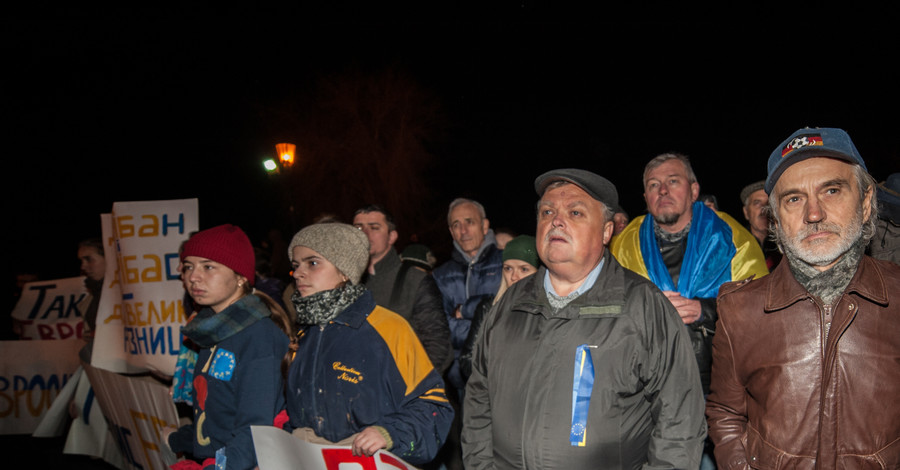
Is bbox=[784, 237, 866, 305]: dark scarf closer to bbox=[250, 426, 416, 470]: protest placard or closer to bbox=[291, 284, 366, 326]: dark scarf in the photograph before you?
bbox=[250, 426, 416, 470]: protest placard

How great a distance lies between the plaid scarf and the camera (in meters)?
3.28

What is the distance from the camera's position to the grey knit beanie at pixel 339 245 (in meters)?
3.24

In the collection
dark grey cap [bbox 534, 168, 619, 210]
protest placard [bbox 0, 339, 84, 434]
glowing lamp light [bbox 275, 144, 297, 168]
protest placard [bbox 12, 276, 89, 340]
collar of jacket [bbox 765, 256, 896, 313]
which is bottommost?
protest placard [bbox 0, 339, 84, 434]

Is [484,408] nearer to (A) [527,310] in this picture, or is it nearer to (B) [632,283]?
(A) [527,310]

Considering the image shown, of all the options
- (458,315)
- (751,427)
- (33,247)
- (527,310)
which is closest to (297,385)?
(527,310)

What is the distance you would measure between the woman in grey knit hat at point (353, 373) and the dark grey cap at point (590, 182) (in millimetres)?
1214

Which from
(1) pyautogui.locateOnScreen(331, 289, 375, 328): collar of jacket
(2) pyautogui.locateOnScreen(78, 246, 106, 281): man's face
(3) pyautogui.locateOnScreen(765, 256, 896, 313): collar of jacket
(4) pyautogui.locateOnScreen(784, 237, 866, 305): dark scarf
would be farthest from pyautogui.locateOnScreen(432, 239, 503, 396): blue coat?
(2) pyautogui.locateOnScreen(78, 246, 106, 281): man's face

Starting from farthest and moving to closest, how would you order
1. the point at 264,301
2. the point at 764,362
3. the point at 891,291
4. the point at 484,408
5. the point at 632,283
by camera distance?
1. the point at 264,301
2. the point at 484,408
3. the point at 632,283
4. the point at 764,362
5. the point at 891,291

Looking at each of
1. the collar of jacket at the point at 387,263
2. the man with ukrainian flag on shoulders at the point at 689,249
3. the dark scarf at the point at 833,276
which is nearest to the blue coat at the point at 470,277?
the collar of jacket at the point at 387,263

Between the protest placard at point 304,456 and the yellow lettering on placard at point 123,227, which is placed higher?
the yellow lettering on placard at point 123,227

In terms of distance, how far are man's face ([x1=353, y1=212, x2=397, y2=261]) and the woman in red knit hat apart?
167 centimetres

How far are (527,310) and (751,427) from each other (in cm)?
104

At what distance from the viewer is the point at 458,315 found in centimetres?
552

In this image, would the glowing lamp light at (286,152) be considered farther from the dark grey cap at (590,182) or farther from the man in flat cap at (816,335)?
the man in flat cap at (816,335)
